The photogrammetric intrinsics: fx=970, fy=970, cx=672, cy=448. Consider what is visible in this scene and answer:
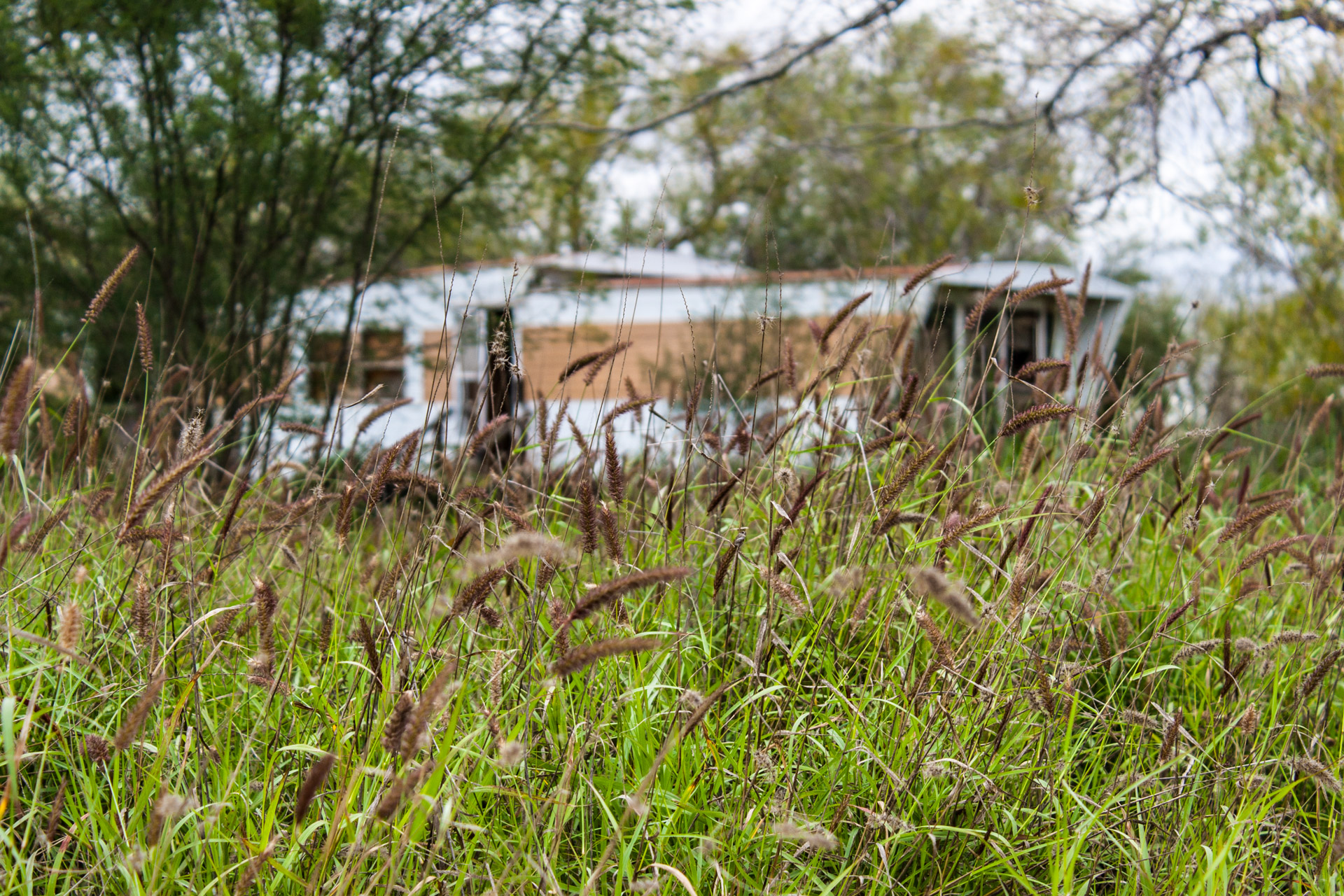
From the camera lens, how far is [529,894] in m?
1.65

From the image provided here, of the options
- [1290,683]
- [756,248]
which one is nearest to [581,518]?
[1290,683]

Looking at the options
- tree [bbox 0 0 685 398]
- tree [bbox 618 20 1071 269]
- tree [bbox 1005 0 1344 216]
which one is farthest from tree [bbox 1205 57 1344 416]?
tree [bbox 618 20 1071 269]

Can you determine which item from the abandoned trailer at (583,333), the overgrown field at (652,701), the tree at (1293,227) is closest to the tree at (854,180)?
the abandoned trailer at (583,333)

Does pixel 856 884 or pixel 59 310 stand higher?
pixel 59 310

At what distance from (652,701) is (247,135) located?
4939mm

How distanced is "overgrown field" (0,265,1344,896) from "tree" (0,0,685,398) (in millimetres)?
3717

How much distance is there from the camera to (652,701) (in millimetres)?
2043

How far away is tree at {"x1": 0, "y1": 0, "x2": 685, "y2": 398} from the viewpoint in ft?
18.4

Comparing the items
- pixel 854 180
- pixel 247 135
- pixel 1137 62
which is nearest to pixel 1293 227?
pixel 1137 62

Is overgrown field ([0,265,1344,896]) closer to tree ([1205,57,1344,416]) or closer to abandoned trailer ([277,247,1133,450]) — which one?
abandoned trailer ([277,247,1133,450])

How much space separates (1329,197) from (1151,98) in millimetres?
3711

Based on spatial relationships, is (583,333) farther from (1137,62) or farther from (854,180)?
(854,180)

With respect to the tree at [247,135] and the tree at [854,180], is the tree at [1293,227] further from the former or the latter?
the tree at [854,180]

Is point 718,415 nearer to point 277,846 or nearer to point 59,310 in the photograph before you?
point 277,846
